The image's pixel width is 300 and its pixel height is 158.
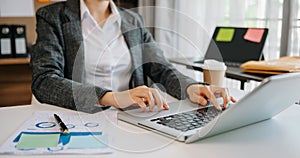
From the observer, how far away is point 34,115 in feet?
2.99

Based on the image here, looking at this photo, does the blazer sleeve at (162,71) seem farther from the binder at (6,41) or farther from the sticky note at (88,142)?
the binder at (6,41)

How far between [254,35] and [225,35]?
0.61 feet

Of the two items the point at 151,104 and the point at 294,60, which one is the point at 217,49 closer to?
the point at 294,60

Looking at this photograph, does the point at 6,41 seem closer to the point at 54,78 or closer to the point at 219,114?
the point at 54,78

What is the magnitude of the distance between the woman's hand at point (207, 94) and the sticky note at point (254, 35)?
0.94 metres

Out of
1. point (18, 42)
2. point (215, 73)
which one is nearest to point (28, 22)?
point (18, 42)

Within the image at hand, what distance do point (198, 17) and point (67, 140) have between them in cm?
206

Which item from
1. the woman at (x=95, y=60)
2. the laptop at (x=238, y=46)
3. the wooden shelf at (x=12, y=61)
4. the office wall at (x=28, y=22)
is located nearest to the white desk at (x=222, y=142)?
the woman at (x=95, y=60)

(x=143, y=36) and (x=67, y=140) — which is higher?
(x=143, y=36)

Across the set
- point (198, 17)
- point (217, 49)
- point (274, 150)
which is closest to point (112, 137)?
point (274, 150)

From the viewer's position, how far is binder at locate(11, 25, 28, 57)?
2.79 m

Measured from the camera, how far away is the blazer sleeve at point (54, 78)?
968mm

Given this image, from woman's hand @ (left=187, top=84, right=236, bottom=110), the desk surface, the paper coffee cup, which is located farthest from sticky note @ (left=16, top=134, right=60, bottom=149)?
the desk surface

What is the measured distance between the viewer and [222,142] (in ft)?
2.39
